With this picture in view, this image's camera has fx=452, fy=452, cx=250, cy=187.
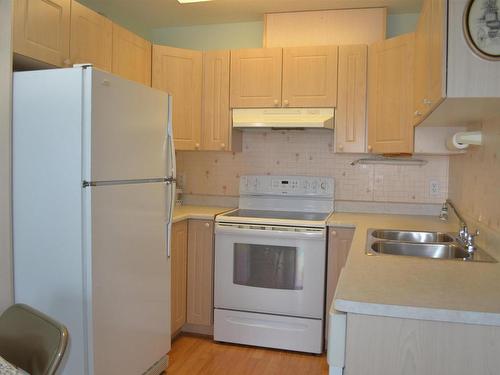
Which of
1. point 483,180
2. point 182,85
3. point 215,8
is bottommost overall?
point 483,180

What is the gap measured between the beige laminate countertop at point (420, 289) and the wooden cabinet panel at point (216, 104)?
1690mm

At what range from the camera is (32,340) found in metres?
1.48

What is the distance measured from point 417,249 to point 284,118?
1403 millimetres

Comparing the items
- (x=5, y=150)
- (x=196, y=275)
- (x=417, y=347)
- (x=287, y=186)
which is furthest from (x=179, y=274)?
(x=417, y=347)

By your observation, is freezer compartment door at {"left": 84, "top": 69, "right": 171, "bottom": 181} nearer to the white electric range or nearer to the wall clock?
the white electric range

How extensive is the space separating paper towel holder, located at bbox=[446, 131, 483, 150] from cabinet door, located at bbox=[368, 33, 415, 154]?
0.57 meters

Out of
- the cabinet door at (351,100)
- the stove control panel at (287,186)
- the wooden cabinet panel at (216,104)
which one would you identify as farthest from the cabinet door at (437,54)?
the wooden cabinet panel at (216,104)

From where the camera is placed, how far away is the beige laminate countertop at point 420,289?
4.13 ft

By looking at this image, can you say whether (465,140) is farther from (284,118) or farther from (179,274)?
(179,274)

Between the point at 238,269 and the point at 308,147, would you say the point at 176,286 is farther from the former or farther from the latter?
the point at 308,147

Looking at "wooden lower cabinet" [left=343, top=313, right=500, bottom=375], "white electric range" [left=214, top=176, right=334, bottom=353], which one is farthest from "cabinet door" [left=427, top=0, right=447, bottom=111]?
"white electric range" [left=214, top=176, right=334, bottom=353]

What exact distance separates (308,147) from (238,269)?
1147 millimetres

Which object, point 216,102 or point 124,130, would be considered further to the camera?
point 216,102

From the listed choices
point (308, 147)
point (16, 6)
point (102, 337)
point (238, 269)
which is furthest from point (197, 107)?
point (102, 337)
